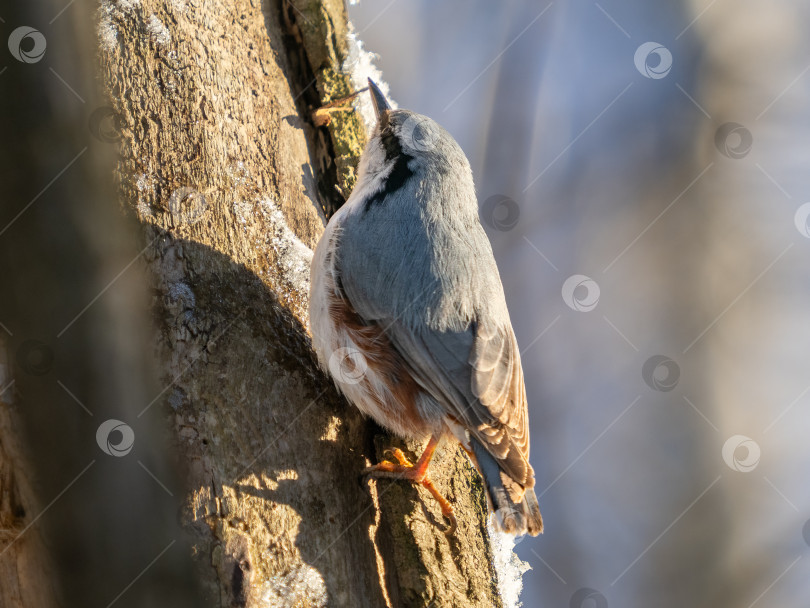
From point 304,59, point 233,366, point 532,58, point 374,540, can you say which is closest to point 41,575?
point 233,366

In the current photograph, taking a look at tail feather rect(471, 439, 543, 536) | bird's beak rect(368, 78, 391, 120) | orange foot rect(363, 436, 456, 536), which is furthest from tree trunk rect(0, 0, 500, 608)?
bird's beak rect(368, 78, 391, 120)

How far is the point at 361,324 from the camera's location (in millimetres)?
2145

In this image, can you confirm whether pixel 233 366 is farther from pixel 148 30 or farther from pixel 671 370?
pixel 671 370

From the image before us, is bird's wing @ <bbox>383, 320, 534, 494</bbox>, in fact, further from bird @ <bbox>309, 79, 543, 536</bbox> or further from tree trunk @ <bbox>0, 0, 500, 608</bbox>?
tree trunk @ <bbox>0, 0, 500, 608</bbox>

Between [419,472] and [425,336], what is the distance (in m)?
0.42

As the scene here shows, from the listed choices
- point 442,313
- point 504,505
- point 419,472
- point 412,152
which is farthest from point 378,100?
point 504,505

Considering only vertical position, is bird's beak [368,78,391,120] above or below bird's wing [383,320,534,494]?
above

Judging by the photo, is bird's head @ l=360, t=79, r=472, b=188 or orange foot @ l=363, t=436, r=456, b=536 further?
bird's head @ l=360, t=79, r=472, b=188

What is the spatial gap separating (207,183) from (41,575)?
3.61 ft

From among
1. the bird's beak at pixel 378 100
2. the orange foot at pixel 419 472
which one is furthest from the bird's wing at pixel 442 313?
the bird's beak at pixel 378 100

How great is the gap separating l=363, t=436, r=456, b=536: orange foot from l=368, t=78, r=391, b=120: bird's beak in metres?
1.22

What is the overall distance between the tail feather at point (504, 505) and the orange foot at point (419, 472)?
195 millimetres

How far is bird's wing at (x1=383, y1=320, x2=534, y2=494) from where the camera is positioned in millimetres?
1988

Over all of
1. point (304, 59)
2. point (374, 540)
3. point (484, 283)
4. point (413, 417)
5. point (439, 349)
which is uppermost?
point (304, 59)
